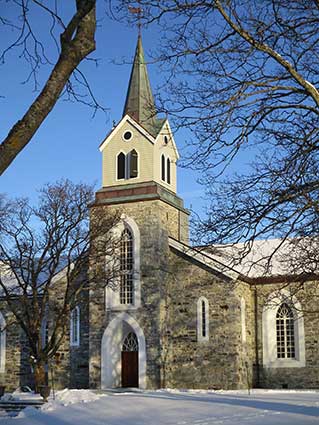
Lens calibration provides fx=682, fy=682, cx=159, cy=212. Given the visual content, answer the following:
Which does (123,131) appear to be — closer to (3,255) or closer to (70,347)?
(3,255)

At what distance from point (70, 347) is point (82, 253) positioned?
17.7 ft

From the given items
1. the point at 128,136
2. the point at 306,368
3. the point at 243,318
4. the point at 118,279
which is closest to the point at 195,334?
the point at 243,318

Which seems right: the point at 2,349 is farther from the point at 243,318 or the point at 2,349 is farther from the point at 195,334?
the point at 243,318

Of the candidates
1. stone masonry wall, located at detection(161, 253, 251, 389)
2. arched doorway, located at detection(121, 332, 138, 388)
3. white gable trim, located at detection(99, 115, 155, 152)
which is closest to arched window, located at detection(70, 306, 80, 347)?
arched doorway, located at detection(121, 332, 138, 388)

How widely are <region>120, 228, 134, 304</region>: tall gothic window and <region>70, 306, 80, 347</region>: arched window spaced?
8.39ft

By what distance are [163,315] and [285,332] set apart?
563 centimetres

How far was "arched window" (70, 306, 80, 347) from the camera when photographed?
3147cm

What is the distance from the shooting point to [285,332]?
3064 centimetres

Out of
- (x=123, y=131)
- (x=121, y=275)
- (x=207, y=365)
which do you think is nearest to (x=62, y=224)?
(x=121, y=275)

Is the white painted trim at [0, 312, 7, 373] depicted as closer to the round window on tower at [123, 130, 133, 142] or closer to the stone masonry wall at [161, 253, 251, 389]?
the stone masonry wall at [161, 253, 251, 389]

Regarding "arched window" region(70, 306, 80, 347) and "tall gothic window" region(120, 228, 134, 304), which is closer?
"tall gothic window" region(120, 228, 134, 304)

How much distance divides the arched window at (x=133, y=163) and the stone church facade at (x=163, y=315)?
0.22 ft

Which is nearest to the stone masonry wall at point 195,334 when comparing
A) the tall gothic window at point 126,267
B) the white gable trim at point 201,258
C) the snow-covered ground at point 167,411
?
the white gable trim at point 201,258

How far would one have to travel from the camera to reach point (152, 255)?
30.0 m
